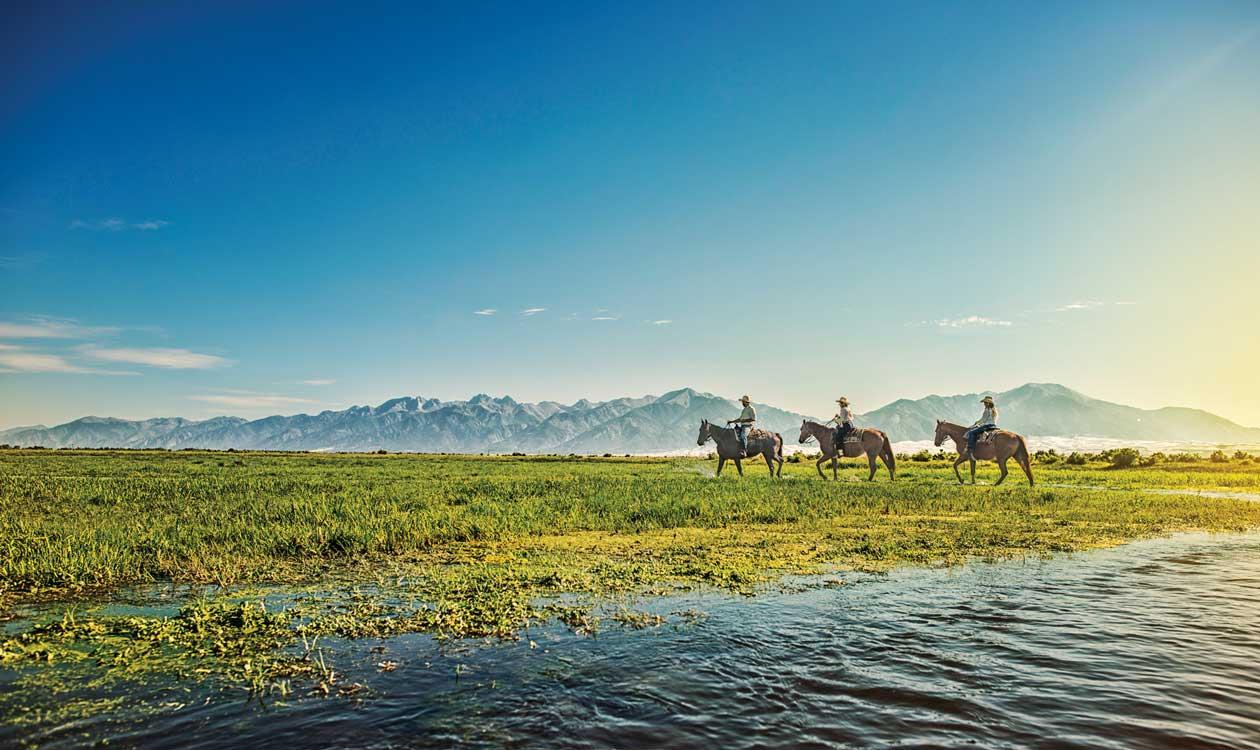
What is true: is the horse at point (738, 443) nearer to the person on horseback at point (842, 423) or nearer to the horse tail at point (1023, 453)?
the person on horseback at point (842, 423)

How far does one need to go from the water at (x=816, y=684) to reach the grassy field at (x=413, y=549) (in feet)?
3.18

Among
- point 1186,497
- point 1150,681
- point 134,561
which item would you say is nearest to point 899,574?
point 1150,681

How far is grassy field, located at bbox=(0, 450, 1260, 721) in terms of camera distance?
8.05 metres

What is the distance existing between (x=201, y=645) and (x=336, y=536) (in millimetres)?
6561

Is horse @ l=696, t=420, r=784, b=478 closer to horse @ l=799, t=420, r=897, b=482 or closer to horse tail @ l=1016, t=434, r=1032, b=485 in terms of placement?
horse @ l=799, t=420, r=897, b=482

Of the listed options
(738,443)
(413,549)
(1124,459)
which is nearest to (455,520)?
(413,549)

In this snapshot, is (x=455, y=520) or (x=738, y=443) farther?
(x=738, y=443)

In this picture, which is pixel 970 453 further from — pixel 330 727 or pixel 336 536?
pixel 330 727

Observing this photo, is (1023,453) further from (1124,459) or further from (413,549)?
(413,549)

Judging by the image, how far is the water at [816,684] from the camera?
5625 mm

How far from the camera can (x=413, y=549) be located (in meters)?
14.4

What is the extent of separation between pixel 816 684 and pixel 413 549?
9997mm

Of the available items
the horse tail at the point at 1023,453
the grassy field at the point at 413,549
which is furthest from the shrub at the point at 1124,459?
the grassy field at the point at 413,549

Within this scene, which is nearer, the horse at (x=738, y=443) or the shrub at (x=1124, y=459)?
the horse at (x=738, y=443)
